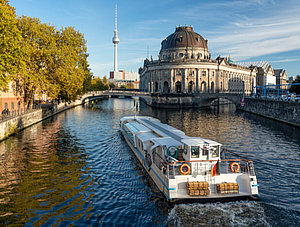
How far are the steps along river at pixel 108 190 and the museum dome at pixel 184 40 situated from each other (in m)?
106

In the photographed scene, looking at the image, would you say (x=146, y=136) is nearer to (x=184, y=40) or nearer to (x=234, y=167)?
(x=234, y=167)

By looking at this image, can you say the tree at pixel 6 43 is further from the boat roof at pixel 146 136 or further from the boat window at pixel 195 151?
the boat window at pixel 195 151

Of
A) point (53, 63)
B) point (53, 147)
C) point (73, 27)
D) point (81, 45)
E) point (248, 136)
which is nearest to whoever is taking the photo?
point (53, 147)

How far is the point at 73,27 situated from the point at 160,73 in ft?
207

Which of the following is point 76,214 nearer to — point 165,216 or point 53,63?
point 165,216

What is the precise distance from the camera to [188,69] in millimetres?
118188

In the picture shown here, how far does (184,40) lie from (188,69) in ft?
77.7

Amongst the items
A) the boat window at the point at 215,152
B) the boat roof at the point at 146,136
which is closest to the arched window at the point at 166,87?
the boat roof at the point at 146,136

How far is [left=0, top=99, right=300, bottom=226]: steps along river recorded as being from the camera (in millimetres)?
15375

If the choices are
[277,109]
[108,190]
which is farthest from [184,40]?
[108,190]

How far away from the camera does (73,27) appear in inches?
2557

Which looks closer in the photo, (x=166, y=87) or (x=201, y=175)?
(x=201, y=175)

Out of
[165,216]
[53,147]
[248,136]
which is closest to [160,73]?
[248,136]

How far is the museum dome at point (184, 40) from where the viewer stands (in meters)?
133
